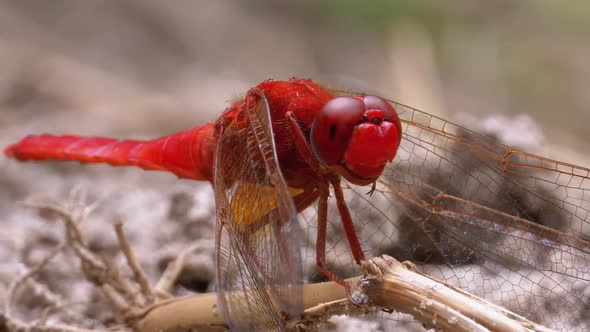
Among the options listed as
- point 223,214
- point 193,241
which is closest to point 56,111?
point 193,241

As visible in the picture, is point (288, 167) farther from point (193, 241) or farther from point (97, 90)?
point (97, 90)

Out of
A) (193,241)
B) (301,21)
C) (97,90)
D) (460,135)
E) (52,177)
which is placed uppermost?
(301,21)

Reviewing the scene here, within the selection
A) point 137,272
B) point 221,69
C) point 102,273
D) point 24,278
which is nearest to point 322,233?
point 137,272

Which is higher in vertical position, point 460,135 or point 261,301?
point 460,135

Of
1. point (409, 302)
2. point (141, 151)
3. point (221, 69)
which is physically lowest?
point (409, 302)

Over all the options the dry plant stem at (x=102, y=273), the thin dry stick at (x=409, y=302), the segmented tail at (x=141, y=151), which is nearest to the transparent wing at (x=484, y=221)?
the thin dry stick at (x=409, y=302)

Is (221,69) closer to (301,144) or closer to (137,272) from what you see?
(137,272)

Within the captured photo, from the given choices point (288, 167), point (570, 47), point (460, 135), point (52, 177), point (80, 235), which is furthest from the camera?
point (570, 47)
